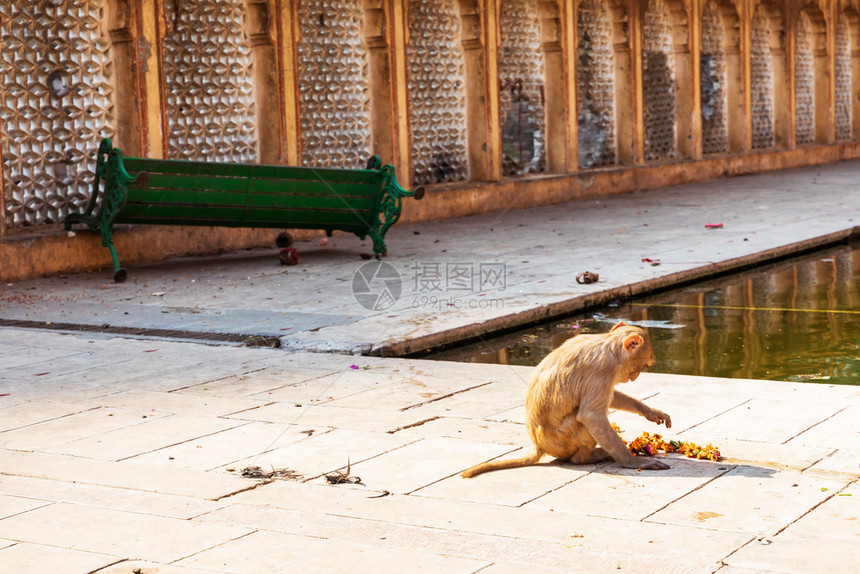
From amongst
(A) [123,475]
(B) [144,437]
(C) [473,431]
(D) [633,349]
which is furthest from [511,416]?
(A) [123,475]

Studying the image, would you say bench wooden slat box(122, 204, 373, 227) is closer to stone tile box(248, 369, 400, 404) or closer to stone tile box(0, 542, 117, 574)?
stone tile box(248, 369, 400, 404)

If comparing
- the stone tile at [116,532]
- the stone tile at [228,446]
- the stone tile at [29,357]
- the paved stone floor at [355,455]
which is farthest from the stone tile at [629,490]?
the stone tile at [29,357]

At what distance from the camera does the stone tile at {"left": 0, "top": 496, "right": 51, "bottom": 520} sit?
3861 millimetres

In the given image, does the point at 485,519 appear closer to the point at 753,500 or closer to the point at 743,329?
the point at 753,500

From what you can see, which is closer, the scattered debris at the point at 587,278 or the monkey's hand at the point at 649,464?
the monkey's hand at the point at 649,464

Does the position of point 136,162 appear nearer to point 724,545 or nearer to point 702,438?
point 702,438

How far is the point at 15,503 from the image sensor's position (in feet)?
13.0

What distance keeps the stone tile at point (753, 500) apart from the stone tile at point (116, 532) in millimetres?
1472

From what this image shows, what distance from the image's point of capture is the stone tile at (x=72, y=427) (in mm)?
4824

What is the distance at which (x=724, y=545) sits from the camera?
11.0 ft

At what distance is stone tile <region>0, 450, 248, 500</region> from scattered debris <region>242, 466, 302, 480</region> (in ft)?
0.21

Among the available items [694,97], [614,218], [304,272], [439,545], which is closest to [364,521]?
[439,545]

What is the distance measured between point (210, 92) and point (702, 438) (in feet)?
29.9

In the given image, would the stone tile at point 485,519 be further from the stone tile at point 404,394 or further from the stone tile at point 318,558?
the stone tile at point 404,394
